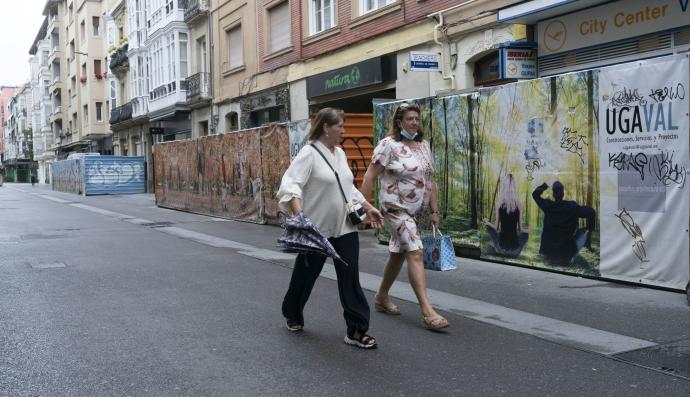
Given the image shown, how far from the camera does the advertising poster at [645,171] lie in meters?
6.66

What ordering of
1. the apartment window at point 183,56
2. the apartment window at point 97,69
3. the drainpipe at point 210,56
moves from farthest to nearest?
1. the apartment window at point 97,69
2. the apartment window at point 183,56
3. the drainpipe at point 210,56

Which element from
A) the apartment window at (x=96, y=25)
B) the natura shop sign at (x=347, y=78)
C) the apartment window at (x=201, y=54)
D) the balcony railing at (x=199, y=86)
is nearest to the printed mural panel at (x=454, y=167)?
the natura shop sign at (x=347, y=78)

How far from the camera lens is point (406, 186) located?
5.69 m

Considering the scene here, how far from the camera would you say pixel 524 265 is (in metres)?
8.50

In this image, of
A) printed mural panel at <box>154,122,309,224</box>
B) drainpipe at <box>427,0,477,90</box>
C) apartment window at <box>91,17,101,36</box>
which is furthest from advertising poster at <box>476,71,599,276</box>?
apartment window at <box>91,17,101,36</box>

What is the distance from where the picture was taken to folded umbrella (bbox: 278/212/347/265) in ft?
16.0

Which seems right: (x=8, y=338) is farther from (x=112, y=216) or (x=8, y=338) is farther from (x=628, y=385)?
(x=112, y=216)

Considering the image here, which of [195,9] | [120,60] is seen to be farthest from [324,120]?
[120,60]

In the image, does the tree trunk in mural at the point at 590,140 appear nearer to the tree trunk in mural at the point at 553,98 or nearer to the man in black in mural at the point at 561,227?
the man in black in mural at the point at 561,227

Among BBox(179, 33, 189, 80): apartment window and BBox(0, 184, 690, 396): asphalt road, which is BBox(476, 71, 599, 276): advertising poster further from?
BBox(179, 33, 189, 80): apartment window

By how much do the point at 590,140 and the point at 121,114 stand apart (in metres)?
38.9

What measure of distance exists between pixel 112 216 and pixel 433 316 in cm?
1600

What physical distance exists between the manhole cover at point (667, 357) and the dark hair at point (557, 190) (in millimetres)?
3011

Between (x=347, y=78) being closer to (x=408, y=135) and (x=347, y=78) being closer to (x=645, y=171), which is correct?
(x=645, y=171)
